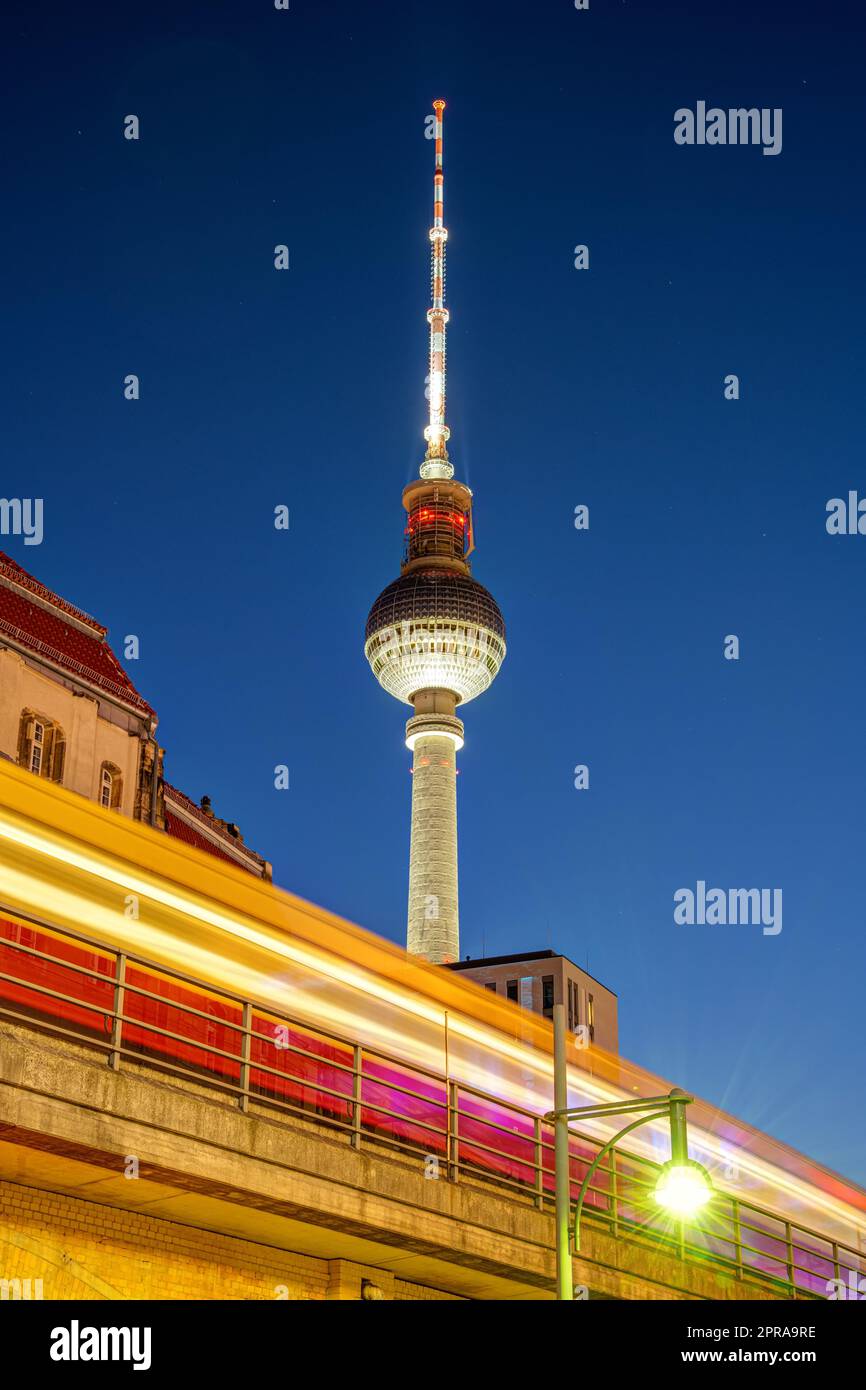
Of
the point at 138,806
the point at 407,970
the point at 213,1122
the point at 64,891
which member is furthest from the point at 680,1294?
the point at 138,806

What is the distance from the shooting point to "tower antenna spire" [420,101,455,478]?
163 meters

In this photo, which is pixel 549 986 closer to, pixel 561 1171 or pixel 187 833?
pixel 187 833

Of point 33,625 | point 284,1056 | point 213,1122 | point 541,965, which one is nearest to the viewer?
point 213,1122

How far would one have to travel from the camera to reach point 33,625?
49.8 meters

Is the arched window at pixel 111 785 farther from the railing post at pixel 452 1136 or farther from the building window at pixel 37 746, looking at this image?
the railing post at pixel 452 1136

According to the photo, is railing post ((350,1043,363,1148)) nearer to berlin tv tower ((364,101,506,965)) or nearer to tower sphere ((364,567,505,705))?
berlin tv tower ((364,101,506,965))

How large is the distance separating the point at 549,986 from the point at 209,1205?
10695 centimetres

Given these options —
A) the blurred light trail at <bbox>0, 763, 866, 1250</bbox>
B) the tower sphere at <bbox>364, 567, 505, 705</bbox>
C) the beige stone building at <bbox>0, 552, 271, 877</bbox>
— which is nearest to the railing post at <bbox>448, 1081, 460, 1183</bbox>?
the blurred light trail at <bbox>0, 763, 866, 1250</bbox>

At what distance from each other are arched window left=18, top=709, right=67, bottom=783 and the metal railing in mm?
25630

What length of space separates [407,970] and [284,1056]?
87.9 inches

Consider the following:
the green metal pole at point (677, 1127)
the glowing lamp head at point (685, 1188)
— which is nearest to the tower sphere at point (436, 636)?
the green metal pole at point (677, 1127)

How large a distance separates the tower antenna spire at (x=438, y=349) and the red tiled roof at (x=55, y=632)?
113045 millimetres

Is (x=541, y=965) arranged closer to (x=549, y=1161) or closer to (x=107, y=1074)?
(x=549, y=1161)
